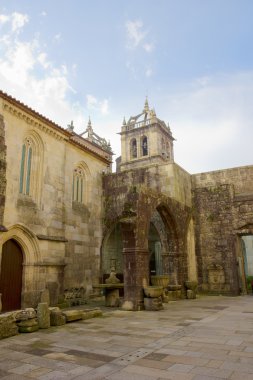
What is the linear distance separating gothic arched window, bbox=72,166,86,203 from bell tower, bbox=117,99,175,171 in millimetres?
23277

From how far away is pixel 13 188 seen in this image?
32.3ft

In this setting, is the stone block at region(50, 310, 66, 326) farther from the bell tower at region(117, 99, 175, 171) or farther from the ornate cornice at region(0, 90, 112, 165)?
the bell tower at region(117, 99, 175, 171)

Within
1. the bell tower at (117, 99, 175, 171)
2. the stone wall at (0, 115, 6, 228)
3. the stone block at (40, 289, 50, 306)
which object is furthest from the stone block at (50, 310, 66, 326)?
the bell tower at (117, 99, 175, 171)

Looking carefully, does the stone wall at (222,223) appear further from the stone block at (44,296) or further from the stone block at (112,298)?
the stone block at (44,296)

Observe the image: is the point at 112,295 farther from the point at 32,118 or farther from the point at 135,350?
the point at 32,118

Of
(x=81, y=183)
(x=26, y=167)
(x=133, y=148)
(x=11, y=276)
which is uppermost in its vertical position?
(x=133, y=148)

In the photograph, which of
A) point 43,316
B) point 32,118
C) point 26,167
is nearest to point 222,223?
point 26,167

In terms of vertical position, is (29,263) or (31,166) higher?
(31,166)

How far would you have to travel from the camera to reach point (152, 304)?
9375 millimetres

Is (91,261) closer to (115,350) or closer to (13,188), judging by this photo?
(13,188)

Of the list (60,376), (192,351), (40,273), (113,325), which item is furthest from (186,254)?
(60,376)

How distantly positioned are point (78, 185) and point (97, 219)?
177 centimetres

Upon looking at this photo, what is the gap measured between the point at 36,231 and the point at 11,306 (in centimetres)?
237

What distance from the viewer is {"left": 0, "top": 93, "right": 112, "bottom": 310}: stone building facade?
9.78m
